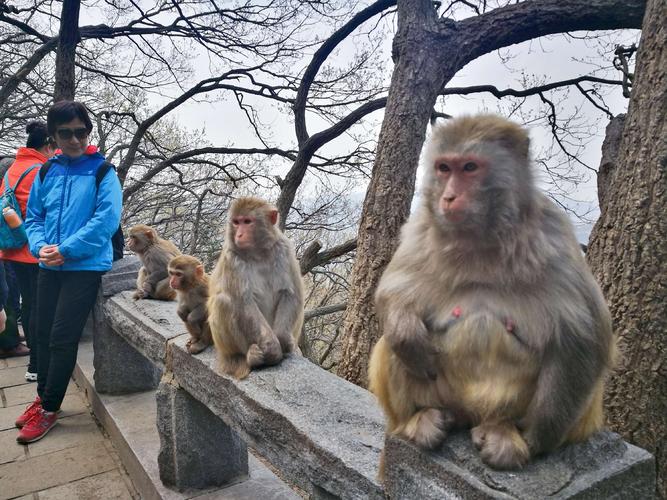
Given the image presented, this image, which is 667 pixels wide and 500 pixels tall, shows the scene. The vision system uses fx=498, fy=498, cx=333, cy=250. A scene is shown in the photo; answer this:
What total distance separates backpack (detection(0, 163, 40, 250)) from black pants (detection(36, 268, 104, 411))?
24.3 inches

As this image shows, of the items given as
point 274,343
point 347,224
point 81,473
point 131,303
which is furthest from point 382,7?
point 81,473

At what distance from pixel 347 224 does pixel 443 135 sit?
8.35 m

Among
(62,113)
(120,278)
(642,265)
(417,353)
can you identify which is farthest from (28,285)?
(642,265)

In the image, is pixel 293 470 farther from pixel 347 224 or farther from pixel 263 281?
pixel 347 224

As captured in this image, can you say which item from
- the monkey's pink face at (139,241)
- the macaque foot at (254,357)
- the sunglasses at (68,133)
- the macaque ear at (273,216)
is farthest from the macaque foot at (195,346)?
the monkey's pink face at (139,241)

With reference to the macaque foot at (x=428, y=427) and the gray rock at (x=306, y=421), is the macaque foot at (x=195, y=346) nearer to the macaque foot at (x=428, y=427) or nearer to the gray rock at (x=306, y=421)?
the gray rock at (x=306, y=421)

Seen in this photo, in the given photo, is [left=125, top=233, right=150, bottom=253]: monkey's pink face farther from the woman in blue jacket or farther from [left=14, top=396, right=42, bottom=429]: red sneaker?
[left=14, top=396, right=42, bottom=429]: red sneaker

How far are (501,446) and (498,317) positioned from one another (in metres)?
0.33

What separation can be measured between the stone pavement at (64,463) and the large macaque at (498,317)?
2517 millimetres

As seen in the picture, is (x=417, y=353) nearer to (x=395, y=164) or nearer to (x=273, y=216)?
(x=273, y=216)

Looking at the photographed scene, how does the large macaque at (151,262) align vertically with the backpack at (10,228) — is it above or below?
below

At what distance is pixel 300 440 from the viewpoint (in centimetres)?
175

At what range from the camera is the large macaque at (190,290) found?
9.30ft

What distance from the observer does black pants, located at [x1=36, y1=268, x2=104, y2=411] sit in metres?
3.26
